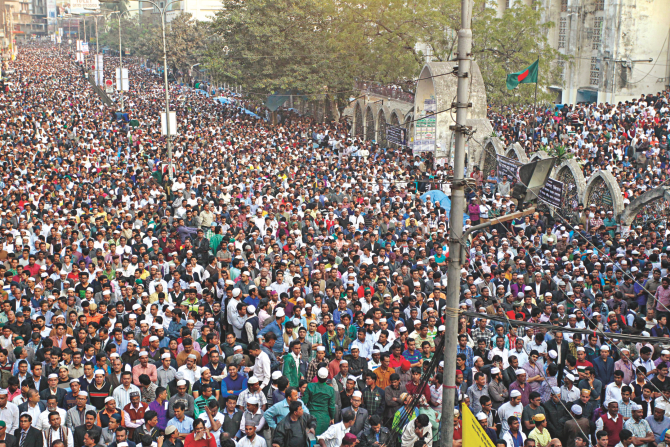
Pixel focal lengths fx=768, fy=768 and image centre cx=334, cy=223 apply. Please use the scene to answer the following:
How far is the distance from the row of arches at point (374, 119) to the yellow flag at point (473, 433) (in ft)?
75.2

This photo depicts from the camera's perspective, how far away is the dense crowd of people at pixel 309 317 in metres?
8.16

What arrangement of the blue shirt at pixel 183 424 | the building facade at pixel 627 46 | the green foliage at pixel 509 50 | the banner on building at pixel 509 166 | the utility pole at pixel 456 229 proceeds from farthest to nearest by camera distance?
the building facade at pixel 627 46, the green foliage at pixel 509 50, the banner on building at pixel 509 166, the blue shirt at pixel 183 424, the utility pole at pixel 456 229

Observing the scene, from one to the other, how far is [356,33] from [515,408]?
25.9 m

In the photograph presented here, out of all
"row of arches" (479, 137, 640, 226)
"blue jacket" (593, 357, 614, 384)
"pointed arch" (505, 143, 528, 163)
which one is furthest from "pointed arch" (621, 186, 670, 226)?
"blue jacket" (593, 357, 614, 384)

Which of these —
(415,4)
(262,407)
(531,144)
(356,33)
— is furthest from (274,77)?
(262,407)

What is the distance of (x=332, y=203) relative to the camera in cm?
1686

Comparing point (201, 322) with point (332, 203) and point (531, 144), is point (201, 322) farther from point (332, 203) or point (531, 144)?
point (531, 144)

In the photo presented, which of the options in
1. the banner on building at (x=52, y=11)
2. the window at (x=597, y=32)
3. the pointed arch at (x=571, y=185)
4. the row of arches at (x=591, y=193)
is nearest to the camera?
the row of arches at (x=591, y=193)

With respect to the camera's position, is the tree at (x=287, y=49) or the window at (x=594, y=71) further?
→ the window at (x=594, y=71)

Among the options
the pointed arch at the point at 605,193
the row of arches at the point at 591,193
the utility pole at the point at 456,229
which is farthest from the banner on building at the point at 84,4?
the utility pole at the point at 456,229

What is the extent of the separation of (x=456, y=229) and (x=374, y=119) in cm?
2670

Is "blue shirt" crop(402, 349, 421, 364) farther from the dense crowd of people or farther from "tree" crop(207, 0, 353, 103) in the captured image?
"tree" crop(207, 0, 353, 103)

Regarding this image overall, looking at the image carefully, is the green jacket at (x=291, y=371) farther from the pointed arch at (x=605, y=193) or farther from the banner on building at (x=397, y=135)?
the banner on building at (x=397, y=135)

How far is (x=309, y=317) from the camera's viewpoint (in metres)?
10.4
